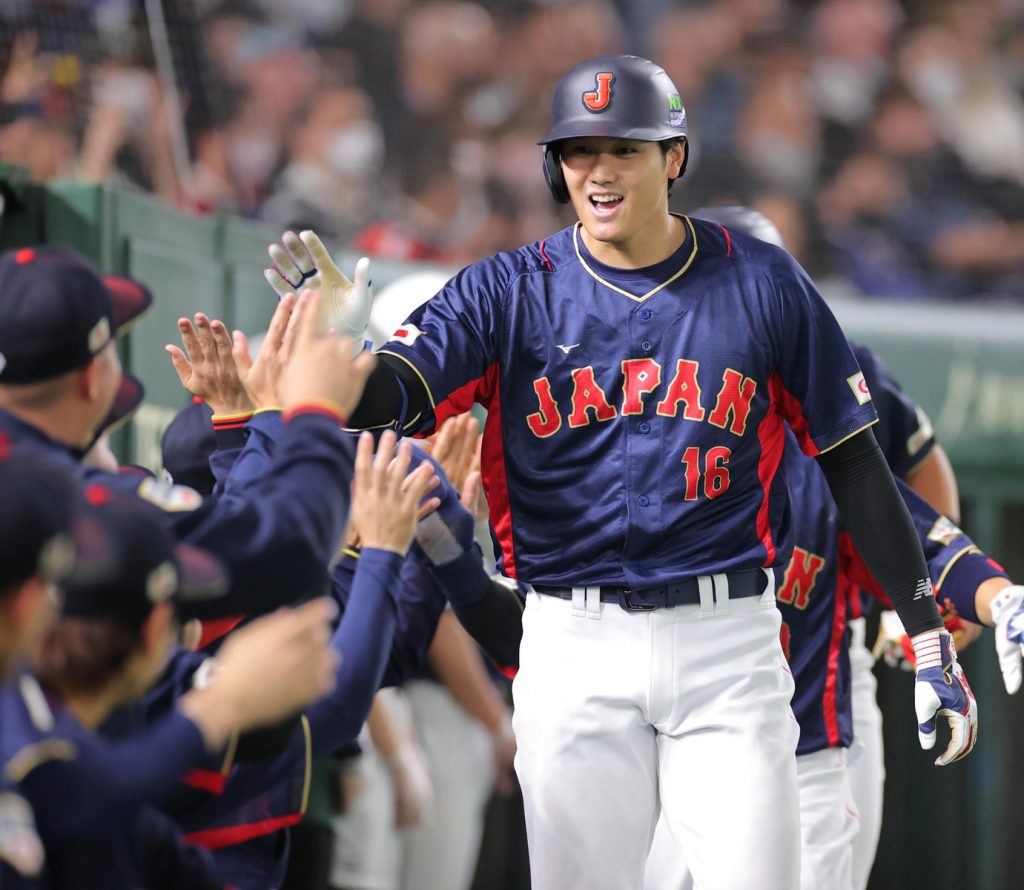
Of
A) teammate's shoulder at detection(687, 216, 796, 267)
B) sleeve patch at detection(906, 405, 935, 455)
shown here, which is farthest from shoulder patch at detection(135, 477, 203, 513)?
sleeve patch at detection(906, 405, 935, 455)

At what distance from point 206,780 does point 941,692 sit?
1426 millimetres

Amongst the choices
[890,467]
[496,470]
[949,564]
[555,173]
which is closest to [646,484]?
[496,470]

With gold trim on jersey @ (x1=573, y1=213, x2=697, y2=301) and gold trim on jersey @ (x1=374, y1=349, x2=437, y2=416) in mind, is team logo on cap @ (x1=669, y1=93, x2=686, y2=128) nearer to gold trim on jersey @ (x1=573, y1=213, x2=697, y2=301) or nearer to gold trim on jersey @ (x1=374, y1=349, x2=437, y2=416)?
gold trim on jersey @ (x1=573, y1=213, x2=697, y2=301)

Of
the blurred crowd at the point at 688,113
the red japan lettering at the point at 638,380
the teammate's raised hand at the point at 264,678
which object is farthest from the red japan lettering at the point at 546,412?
the blurred crowd at the point at 688,113

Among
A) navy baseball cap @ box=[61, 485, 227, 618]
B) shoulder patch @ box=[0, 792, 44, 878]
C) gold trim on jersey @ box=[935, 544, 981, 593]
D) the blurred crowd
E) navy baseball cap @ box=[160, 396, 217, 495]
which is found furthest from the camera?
the blurred crowd

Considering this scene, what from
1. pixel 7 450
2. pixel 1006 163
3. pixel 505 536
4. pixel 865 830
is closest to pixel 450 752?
pixel 865 830

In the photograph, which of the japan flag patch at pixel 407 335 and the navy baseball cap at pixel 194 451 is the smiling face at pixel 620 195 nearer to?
the japan flag patch at pixel 407 335

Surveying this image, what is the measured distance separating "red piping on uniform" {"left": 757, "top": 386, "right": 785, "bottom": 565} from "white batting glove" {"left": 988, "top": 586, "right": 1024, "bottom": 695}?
675 mm

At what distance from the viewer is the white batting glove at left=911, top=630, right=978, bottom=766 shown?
9.71ft

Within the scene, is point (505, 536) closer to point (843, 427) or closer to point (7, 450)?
point (843, 427)

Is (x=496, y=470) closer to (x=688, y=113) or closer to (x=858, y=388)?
(x=858, y=388)

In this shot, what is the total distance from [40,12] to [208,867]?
14.5 feet

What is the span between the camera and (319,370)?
90.4 inches

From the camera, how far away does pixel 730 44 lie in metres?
9.30
